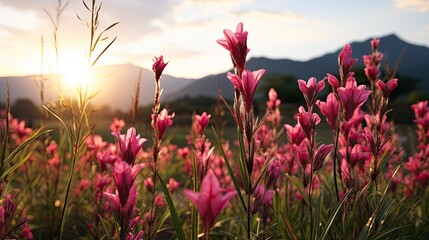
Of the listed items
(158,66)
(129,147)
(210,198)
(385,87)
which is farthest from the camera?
(385,87)

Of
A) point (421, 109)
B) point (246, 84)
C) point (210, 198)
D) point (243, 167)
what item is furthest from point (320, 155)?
point (421, 109)

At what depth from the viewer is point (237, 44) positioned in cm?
161

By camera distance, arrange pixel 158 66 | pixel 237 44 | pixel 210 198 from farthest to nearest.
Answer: pixel 158 66, pixel 237 44, pixel 210 198

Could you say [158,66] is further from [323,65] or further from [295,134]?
[323,65]

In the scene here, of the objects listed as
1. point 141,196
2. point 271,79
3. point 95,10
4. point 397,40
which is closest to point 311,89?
point 95,10

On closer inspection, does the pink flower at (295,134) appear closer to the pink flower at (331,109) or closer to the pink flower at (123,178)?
the pink flower at (331,109)

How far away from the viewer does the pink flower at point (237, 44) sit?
5.26ft

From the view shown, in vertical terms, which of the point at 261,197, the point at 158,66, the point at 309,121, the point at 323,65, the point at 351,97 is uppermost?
the point at 323,65

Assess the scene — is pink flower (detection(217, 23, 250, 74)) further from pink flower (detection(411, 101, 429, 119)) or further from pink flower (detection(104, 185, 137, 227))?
pink flower (detection(411, 101, 429, 119))

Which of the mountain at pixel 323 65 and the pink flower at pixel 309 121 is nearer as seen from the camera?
the pink flower at pixel 309 121

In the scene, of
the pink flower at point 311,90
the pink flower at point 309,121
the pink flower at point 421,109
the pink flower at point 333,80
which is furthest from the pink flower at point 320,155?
the pink flower at point 421,109

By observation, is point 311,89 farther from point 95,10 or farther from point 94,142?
point 94,142

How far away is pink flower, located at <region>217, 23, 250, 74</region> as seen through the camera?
160 cm

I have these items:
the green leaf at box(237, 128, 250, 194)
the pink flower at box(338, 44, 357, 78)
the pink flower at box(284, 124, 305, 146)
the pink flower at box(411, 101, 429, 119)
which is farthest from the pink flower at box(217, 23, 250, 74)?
the pink flower at box(411, 101, 429, 119)
